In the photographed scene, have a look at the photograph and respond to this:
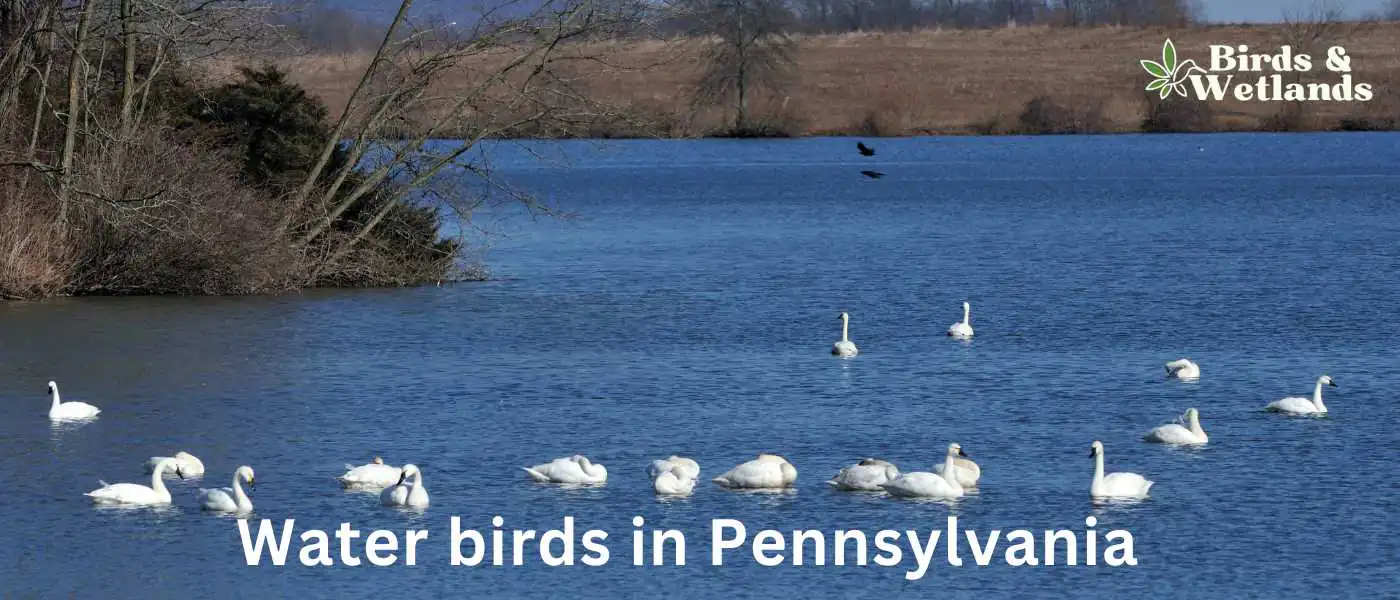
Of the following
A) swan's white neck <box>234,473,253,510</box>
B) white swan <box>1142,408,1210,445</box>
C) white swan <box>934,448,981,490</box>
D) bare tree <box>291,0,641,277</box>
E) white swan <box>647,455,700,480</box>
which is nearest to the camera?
swan's white neck <box>234,473,253,510</box>

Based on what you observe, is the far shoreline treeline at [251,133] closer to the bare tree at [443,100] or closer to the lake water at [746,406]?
the bare tree at [443,100]

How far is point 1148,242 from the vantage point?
126ft

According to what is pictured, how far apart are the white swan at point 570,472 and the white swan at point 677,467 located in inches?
14.3

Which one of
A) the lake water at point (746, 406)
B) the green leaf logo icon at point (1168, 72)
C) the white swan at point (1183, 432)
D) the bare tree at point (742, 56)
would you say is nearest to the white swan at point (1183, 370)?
the lake water at point (746, 406)

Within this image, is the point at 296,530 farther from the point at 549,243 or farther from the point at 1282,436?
the point at 549,243

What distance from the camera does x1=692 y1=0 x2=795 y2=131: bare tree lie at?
91.0 meters

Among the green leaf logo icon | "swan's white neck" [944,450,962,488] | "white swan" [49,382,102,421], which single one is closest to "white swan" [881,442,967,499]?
"swan's white neck" [944,450,962,488]

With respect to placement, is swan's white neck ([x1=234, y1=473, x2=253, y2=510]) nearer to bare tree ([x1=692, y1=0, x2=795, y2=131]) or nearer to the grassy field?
the grassy field

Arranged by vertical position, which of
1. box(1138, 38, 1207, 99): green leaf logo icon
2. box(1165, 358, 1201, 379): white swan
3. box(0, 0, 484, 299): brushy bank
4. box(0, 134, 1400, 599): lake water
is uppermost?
box(1138, 38, 1207, 99): green leaf logo icon

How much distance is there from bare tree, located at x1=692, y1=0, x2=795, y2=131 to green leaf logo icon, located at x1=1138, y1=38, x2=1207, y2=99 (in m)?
16.8

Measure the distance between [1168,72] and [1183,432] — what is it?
82735mm

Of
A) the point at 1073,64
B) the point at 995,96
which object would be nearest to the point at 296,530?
the point at 995,96

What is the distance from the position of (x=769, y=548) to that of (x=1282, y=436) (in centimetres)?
576

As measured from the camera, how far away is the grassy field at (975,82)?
88.8m
